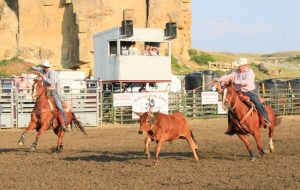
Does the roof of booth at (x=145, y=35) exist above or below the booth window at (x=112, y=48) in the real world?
above

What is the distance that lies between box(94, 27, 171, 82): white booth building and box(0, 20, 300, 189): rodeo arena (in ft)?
0.15

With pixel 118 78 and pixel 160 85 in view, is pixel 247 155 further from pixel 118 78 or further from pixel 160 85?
pixel 160 85

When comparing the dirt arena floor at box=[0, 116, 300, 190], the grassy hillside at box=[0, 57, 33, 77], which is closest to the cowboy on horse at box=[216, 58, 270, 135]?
the dirt arena floor at box=[0, 116, 300, 190]

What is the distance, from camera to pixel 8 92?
982 inches

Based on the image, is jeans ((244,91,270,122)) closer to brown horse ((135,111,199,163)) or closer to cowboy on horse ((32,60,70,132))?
brown horse ((135,111,199,163))

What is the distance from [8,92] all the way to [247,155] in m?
14.0

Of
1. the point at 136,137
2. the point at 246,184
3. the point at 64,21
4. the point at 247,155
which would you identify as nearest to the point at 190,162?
the point at 247,155

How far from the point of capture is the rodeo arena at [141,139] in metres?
10.0

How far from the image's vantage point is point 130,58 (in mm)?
29000

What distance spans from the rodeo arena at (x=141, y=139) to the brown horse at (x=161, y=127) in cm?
2

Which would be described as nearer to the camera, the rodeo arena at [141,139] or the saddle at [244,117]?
the rodeo arena at [141,139]

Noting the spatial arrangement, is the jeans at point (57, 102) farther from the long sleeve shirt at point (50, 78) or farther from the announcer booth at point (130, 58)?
the announcer booth at point (130, 58)

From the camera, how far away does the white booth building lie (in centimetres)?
2884

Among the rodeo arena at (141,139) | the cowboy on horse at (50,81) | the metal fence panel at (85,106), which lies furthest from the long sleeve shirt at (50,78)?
the metal fence panel at (85,106)
